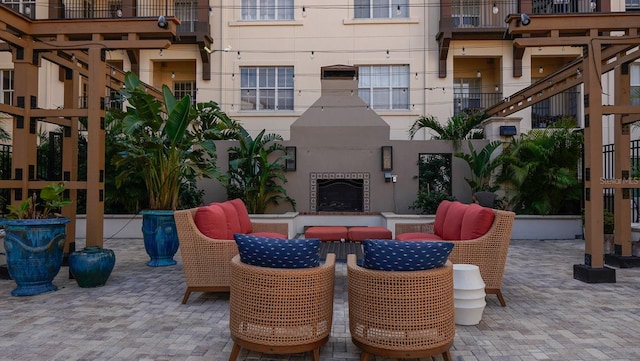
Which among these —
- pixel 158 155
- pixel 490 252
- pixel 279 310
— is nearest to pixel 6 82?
pixel 158 155

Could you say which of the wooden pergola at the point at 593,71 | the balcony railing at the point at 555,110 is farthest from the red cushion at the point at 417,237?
the balcony railing at the point at 555,110

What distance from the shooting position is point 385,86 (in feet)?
48.3

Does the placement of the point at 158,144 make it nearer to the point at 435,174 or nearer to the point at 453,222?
the point at 453,222

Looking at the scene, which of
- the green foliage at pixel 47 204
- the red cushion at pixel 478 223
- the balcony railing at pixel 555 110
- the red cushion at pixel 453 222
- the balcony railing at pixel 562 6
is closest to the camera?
the red cushion at pixel 478 223

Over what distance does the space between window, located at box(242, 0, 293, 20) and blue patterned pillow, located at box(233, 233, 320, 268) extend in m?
13.1

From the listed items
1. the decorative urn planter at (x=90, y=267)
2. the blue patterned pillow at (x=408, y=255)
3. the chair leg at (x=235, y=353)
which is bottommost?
the chair leg at (x=235, y=353)

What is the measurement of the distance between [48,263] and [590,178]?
7.23m

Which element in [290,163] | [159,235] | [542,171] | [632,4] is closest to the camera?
[159,235]

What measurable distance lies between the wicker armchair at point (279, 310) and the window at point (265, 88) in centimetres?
1211

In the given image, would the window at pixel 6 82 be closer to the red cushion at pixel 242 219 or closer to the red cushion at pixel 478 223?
the red cushion at pixel 242 219

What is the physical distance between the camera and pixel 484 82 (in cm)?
1573

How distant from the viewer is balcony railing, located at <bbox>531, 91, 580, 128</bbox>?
590 inches

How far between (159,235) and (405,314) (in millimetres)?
5151

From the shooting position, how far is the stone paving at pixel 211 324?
351 centimetres
